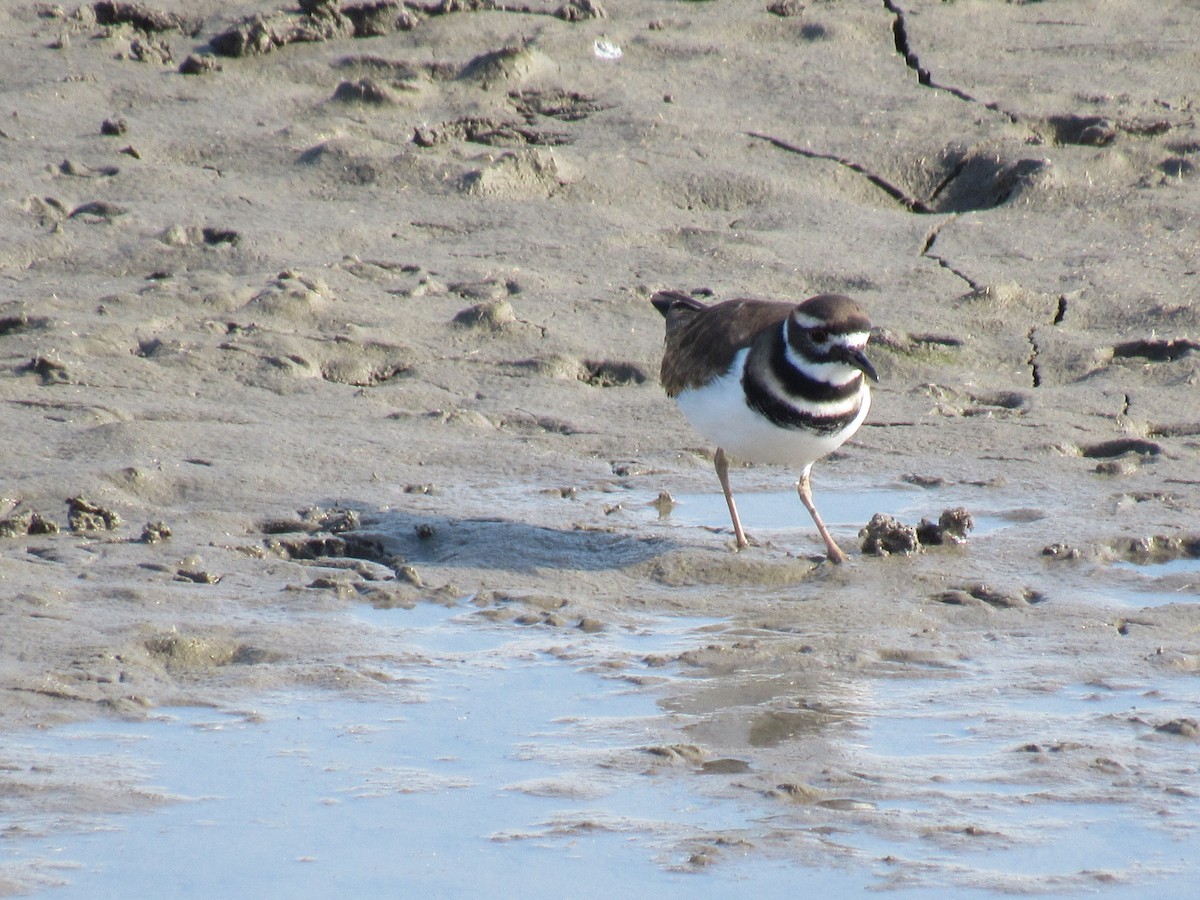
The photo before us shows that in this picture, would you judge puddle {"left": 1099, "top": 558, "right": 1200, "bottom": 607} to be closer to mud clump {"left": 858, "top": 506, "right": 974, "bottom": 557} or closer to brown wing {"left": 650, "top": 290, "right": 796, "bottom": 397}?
mud clump {"left": 858, "top": 506, "right": 974, "bottom": 557}

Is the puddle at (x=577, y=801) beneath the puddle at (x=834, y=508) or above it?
beneath

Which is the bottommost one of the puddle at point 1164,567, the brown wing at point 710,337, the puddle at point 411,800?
the puddle at point 411,800

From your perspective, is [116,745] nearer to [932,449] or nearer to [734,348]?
[734,348]

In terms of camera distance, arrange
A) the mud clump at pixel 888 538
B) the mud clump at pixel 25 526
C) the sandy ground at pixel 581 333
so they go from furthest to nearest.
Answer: the mud clump at pixel 888 538 < the mud clump at pixel 25 526 < the sandy ground at pixel 581 333

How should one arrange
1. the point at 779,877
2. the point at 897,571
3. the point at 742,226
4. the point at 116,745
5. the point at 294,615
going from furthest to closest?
the point at 742,226, the point at 897,571, the point at 294,615, the point at 116,745, the point at 779,877

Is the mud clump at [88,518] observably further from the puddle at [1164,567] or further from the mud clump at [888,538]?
the puddle at [1164,567]

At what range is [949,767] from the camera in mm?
4562

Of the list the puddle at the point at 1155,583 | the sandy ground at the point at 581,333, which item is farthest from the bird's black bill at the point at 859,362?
the puddle at the point at 1155,583

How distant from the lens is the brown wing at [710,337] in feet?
20.6

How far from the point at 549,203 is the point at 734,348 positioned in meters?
2.97

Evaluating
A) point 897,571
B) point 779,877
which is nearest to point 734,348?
point 897,571

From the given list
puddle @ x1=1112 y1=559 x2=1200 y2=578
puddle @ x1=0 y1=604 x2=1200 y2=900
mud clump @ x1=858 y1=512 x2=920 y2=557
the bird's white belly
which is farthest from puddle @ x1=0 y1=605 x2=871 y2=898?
puddle @ x1=1112 y1=559 x2=1200 y2=578

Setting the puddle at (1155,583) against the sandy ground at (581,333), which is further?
the puddle at (1155,583)

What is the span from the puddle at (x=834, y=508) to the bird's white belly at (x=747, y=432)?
1.22 ft
